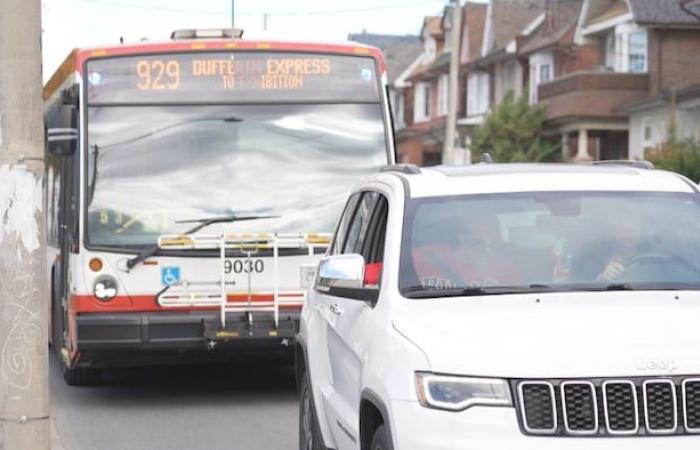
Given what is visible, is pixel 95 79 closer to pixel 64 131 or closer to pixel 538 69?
pixel 64 131

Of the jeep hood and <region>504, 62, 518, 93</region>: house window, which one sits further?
<region>504, 62, 518, 93</region>: house window

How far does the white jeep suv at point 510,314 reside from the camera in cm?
517

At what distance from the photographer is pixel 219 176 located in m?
12.0

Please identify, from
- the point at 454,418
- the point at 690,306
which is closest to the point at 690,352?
the point at 690,306

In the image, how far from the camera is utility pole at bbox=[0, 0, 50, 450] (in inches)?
281

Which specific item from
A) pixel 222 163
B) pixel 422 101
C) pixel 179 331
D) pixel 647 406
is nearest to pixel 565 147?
pixel 422 101


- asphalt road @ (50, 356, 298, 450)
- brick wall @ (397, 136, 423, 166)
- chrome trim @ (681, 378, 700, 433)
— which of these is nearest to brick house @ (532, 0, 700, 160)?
brick wall @ (397, 136, 423, 166)

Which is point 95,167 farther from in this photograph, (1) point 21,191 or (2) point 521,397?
(2) point 521,397

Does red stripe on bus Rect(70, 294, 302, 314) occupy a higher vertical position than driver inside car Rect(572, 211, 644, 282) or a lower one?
lower

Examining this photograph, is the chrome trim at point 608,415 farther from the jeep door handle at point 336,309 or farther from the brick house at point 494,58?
the brick house at point 494,58

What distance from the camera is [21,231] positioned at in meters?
7.18

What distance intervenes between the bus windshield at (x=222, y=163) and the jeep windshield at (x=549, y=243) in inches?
218

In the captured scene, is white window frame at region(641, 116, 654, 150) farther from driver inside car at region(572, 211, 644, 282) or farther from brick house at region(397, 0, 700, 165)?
driver inside car at region(572, 211, 644, 282)

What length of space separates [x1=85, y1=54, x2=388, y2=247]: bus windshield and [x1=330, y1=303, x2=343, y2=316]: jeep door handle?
488 centimetres
